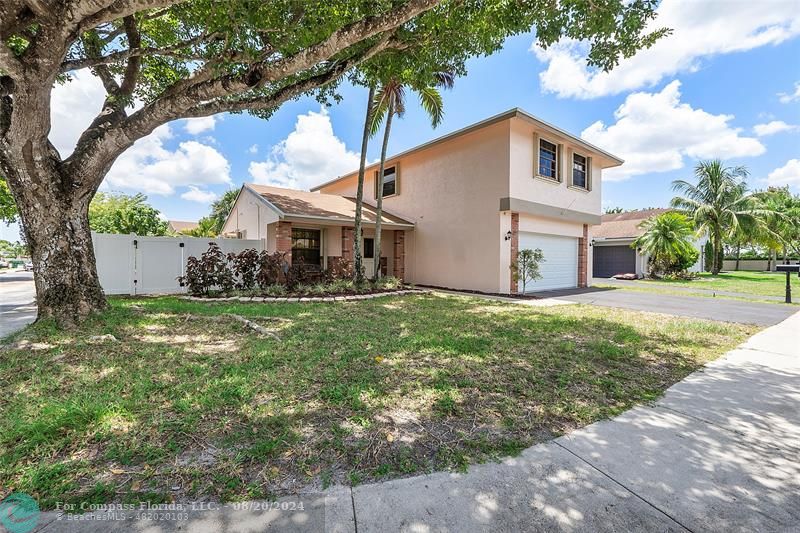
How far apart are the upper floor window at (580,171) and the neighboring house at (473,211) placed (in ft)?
0.14

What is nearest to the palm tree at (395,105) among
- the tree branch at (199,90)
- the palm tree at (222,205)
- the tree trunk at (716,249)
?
the tree branch at (199,90)

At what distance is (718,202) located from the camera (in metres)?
23.2

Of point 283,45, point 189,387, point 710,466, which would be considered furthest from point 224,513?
point 283,45

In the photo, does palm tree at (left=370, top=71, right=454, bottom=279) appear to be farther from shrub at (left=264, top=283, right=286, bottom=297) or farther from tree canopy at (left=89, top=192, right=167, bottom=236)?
tree canopy at (left=89, top=192, right=167, bottom=236)

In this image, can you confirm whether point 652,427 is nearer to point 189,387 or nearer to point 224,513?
point 224,513

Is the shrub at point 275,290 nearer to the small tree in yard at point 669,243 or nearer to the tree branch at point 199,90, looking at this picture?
the tree branch at point 199,90

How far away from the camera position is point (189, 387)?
341cm

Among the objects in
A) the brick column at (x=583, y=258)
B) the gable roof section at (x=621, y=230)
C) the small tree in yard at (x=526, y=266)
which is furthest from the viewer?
the gable roof section at (x=621, y=230)

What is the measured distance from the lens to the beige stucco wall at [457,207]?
11.8 metres

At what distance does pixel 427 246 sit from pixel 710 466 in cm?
1259

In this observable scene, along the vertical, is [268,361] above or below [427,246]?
below

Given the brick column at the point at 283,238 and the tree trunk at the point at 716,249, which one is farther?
the tree trunk at the point at 716,249

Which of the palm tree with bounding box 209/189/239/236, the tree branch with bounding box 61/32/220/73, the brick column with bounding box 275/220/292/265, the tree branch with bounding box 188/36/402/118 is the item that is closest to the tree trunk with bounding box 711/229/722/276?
the tree branch with bounding box 188/36/402/118

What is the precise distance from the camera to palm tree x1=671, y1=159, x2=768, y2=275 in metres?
22.8
